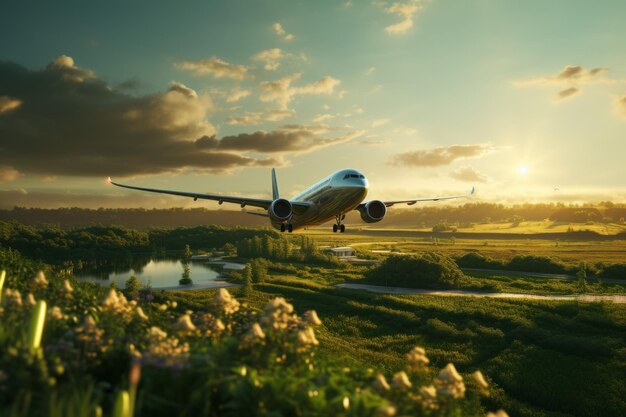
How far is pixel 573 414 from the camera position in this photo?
29.0 m

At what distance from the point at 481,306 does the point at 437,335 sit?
13965 millimetres

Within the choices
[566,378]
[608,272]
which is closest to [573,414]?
[566,378]

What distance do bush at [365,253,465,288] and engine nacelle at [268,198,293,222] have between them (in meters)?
43.2

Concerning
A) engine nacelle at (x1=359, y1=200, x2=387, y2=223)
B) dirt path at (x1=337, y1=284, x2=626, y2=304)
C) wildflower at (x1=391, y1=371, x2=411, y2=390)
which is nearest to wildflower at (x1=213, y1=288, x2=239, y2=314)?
wildflower at (x1=391, y1=371, x2=411, y2=390)

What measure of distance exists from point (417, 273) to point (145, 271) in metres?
69.7

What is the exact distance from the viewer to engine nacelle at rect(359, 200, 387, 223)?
126ft

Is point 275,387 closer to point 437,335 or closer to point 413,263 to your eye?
point 437,335

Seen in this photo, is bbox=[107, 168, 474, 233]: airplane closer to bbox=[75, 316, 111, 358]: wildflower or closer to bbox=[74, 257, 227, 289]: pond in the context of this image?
bbox=[75, 316, 111, 358]: wildflower

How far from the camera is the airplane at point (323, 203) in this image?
105 feet

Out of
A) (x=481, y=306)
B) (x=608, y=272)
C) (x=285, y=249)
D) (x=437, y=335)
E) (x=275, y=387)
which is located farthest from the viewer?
(x=285, y=249)

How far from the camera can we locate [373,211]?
38594mm

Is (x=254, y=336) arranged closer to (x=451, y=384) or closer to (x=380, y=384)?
(x=380, y=384)

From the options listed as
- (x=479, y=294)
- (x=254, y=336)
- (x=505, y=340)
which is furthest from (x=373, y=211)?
(x=479, y=294)

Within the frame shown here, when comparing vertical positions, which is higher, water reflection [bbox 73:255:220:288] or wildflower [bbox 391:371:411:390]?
wildflower [bbox 391:371:411:390]
